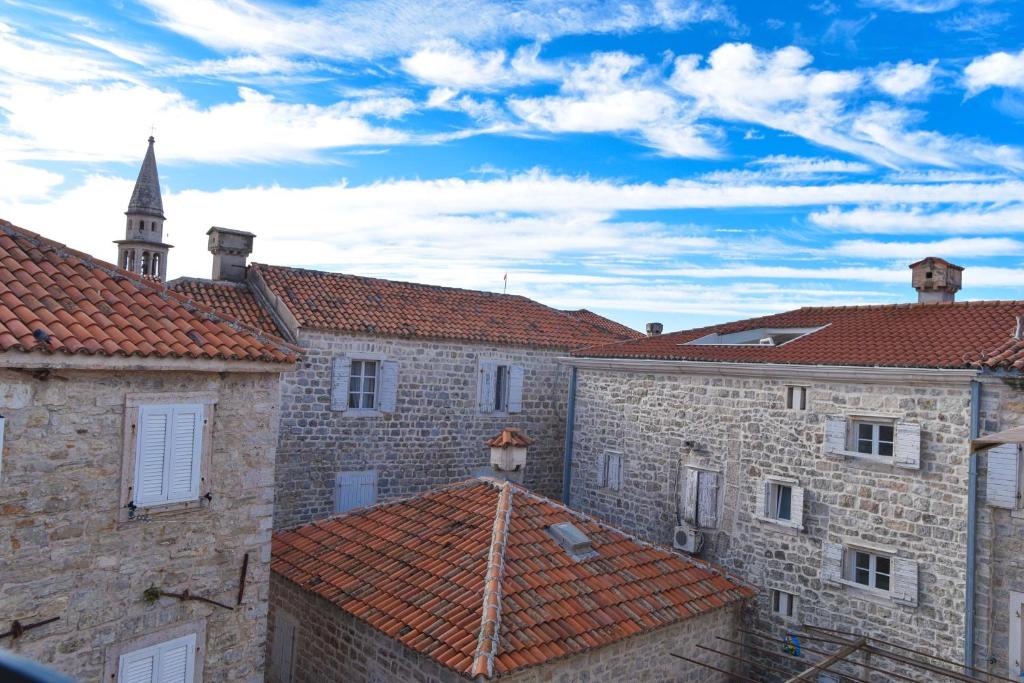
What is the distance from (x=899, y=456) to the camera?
1124 centimetres

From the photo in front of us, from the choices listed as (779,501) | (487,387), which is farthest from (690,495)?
(487,387)

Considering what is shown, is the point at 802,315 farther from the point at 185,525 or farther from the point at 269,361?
the point at 185,525

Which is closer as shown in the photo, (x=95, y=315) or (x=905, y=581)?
(x=95, y=315)

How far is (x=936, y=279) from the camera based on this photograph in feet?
48.1

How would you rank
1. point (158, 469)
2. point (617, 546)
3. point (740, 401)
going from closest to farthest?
point (158, 469) → point (617, 546) → point (740, 401)

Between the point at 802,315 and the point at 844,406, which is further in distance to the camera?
the point at 802,315

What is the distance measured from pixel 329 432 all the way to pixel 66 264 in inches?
350

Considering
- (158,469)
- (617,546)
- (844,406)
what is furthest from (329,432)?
(844,406)

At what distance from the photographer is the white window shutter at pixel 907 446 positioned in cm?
1102

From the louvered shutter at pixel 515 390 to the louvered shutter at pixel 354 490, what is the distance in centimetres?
420

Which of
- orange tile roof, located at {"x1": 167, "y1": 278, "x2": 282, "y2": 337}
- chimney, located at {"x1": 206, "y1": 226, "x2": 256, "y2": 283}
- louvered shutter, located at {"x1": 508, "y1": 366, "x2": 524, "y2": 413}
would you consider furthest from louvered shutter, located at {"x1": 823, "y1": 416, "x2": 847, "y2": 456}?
chimney, located at {"x1": 206, "y1": 226, "x2": 256, "y2": 283}

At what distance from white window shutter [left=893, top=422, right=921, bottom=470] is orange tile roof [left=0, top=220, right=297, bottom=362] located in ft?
30.1

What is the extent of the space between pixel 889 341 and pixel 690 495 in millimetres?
4629

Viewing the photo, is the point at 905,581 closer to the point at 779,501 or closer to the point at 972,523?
the point at 972,523
